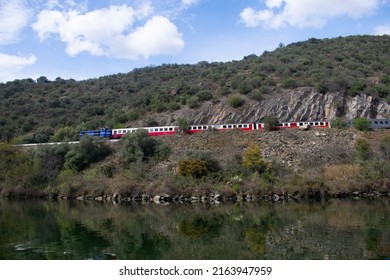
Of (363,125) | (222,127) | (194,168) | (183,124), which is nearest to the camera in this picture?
(194,168)

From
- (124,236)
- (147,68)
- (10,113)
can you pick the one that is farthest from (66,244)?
(147,68)

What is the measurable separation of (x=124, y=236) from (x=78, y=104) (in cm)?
6955

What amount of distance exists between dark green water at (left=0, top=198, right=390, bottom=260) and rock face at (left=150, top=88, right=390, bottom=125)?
2720 cm

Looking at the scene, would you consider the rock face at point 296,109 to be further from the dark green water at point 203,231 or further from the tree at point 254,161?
the dark green water at point 203,231

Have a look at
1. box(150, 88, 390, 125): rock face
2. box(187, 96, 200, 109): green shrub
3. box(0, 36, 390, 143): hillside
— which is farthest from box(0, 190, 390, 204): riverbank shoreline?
box(187, 96, 200, 109): green shrub

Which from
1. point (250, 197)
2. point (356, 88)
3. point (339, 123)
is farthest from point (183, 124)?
point (356, 88)

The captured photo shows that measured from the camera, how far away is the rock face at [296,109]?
2490 inches

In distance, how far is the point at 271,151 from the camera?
5125cm

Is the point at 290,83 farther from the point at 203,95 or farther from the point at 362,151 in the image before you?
the point at 362,151

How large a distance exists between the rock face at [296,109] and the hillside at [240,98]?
0.48ft

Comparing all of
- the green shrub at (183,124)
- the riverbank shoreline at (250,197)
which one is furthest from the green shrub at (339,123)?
the green shrub at (183,124)

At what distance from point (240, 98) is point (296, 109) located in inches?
355

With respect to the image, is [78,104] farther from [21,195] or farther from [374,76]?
[374,76]

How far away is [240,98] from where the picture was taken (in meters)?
65.6
